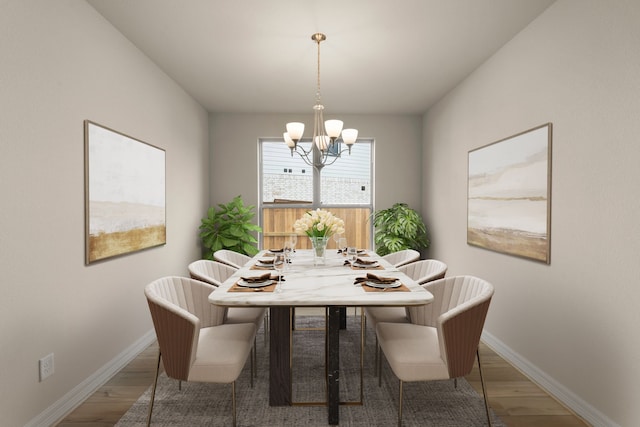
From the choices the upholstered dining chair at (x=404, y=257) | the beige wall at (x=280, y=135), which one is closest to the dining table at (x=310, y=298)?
the upholstered dining chair at (x=404, y=257)

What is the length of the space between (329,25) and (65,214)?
7.57 ft

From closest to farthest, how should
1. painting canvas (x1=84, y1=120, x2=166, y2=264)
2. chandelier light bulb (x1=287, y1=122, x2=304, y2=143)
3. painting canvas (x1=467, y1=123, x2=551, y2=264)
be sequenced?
painting canvas (x1=84, y1=120, x2=166, y2=264)
painting canvas (x1=467, y1=123, x2=551, y2=264)
chandelier light bulb (x1=287, y1=122, x2=304, y2=143)

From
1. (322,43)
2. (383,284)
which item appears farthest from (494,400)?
(322,43)

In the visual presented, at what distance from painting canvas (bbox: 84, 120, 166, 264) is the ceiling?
92 centimetres

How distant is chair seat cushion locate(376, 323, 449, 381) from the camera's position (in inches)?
78.7

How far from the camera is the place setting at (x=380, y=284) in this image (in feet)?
7.22

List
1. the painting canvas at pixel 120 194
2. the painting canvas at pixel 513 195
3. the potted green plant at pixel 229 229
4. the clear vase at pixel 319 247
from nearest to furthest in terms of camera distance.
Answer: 1. the painting canvas at pixel 120 194
2. the painting canvas at pixel 513 195
3. the clear vase at pixel 319 247
4. the potted green plant at pixel 229 229

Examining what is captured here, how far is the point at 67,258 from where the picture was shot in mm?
2420

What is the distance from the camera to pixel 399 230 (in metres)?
5.18

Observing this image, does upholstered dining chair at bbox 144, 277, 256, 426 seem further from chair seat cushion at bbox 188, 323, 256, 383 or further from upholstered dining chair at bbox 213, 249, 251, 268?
upholstered dining chair at bbox 213, 249, 251, 268

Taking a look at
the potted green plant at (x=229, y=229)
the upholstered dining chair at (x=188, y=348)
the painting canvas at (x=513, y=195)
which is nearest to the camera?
the upholstered dining chair at (x=188, y=348)

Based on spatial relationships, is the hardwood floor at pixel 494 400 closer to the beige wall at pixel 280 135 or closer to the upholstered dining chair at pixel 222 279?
the upholstered dining chair at pixel 222 279

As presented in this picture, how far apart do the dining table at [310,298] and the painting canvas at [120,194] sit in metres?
1.07

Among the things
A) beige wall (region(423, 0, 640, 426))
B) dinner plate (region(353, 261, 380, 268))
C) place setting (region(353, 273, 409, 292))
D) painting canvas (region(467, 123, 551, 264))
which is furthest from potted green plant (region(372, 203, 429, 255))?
place setting (region(353, 273, 409, 292))
